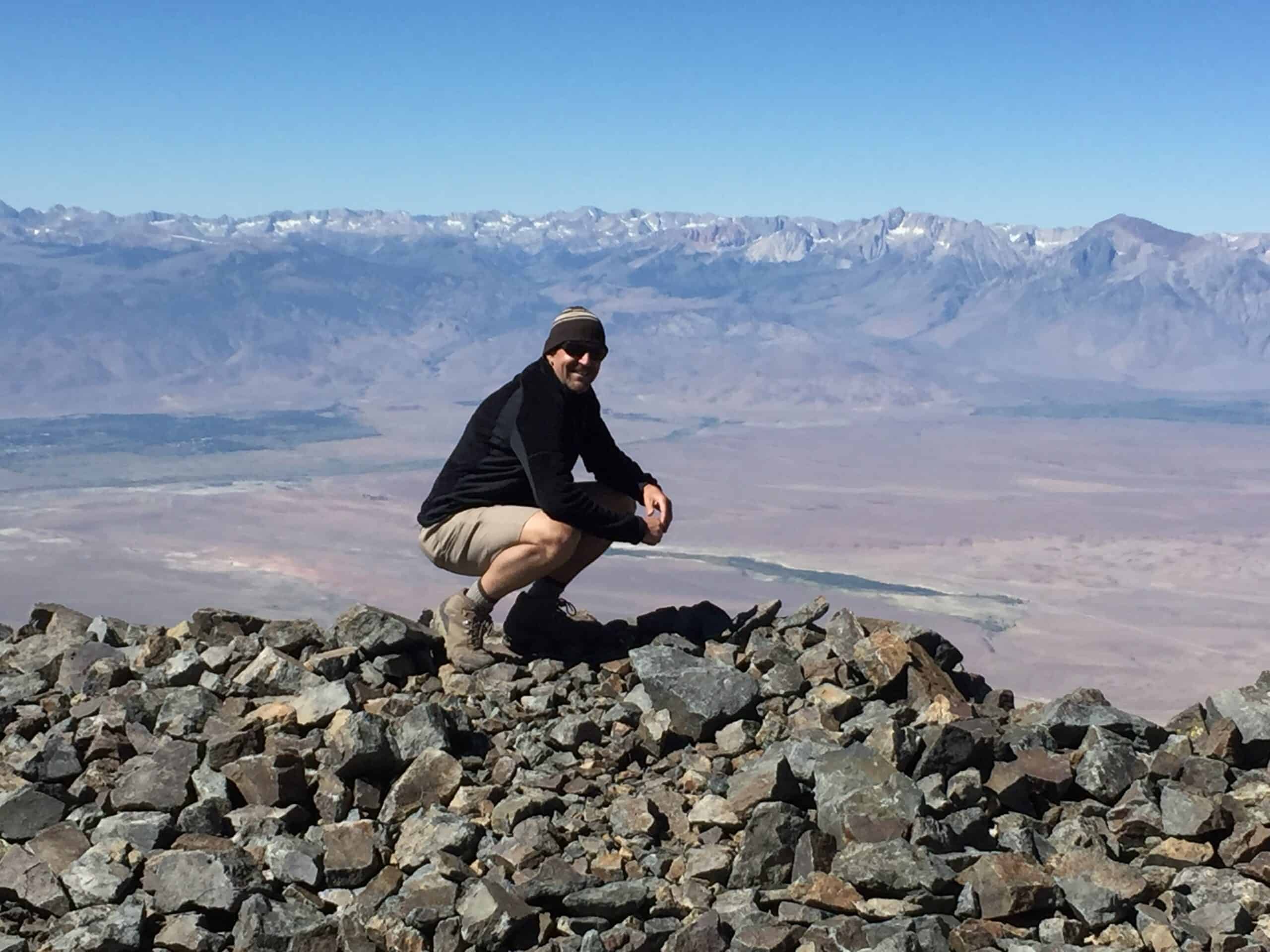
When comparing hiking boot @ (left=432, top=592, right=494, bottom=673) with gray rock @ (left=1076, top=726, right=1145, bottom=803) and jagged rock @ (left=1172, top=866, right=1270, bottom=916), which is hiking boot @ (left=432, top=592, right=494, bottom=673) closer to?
gray rock @ (left=1076, top=726, right=1145, bottom=803)

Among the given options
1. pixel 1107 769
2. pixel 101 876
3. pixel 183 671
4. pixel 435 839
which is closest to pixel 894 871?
pixel 1107 769

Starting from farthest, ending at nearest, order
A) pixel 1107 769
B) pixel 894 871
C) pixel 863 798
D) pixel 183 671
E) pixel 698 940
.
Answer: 1. pixel 183 671
2. pixel 1107 769
3. pixel 863 798
4. pixel 894 871
5. pixel 698 940

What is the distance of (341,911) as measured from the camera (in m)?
5.28

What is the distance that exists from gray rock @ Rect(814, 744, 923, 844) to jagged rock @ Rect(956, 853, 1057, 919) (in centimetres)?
39

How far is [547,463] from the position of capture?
23.5 feet

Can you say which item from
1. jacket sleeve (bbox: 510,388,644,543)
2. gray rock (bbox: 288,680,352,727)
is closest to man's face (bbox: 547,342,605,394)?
jacket sleeve (bbox: 510,388,644,543)

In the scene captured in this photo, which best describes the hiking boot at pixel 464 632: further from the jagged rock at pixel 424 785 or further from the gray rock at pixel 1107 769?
the gray rock at pixel 1107 769

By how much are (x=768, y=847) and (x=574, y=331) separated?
119 inches

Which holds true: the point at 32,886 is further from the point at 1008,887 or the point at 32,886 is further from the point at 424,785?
the point at 1008,887

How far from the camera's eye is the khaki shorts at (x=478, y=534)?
7.63 metres

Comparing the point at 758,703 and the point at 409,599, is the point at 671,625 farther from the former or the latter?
the point at 409,599

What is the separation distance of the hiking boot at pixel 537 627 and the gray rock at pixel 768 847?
273cm

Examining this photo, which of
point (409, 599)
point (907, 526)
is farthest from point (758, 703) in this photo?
point (907, 526)

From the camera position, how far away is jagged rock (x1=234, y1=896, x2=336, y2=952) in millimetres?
5023
